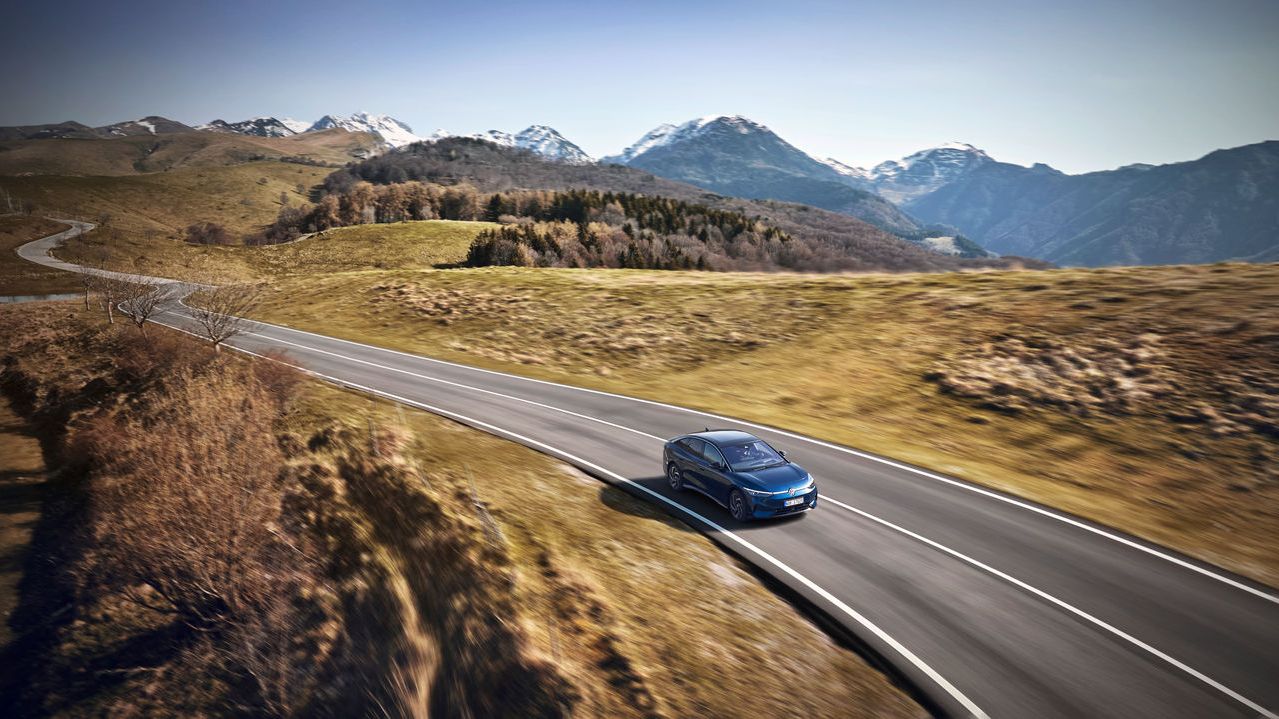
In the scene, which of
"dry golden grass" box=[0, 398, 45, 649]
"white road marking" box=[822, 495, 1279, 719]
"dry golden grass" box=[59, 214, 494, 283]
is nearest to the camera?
"white road marking" box=[822, 495, 1279, 719]

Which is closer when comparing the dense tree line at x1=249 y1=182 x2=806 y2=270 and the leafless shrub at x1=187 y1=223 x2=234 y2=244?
the dense tree line at x1=249 y1=182 x2=806 y2=270

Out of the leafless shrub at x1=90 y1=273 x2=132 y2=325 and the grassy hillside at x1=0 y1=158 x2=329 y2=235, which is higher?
the grassy hillside at x1=0 y1=158 x2=329 y2=235

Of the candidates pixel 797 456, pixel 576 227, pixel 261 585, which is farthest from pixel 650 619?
pixel 576 227

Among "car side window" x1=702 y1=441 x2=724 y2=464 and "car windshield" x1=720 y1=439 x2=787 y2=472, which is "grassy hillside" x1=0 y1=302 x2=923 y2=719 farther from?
"car windshield" x1=720 y1=439 x2=787 y2=472

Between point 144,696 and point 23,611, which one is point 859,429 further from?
point 23,611

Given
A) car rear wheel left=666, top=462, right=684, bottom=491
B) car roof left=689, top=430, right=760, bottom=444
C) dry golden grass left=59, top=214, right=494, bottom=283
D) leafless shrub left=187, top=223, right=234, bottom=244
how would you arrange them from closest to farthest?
car roof left=689, top=430, right=760, bottom=444, car rear wheel left=666, top=462, right=684, bottom=491, dry golden grass left=59, top=214, right=494, bottom=283, leafless shrub left=187, top=223, right=234, bottom=244

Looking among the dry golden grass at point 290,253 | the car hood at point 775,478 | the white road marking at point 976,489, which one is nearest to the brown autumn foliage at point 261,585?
the car hood at point 775,478

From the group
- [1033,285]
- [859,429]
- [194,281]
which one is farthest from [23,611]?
[194,281]

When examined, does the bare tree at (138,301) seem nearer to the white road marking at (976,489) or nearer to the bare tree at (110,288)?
the bare tree at (110,288)

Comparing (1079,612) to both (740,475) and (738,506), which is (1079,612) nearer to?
(738,506)

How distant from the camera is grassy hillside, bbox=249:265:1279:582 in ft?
46.7

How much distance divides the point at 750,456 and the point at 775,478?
100 centimetres

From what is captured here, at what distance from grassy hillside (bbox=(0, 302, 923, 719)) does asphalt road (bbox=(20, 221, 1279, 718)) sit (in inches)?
38.7

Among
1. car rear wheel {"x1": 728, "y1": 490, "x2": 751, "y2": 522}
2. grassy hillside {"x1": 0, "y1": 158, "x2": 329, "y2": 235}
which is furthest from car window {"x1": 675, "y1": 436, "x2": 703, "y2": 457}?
grassy hillside {"x1": 0, "y1": 158, "x2": 329, "y2": 235}
